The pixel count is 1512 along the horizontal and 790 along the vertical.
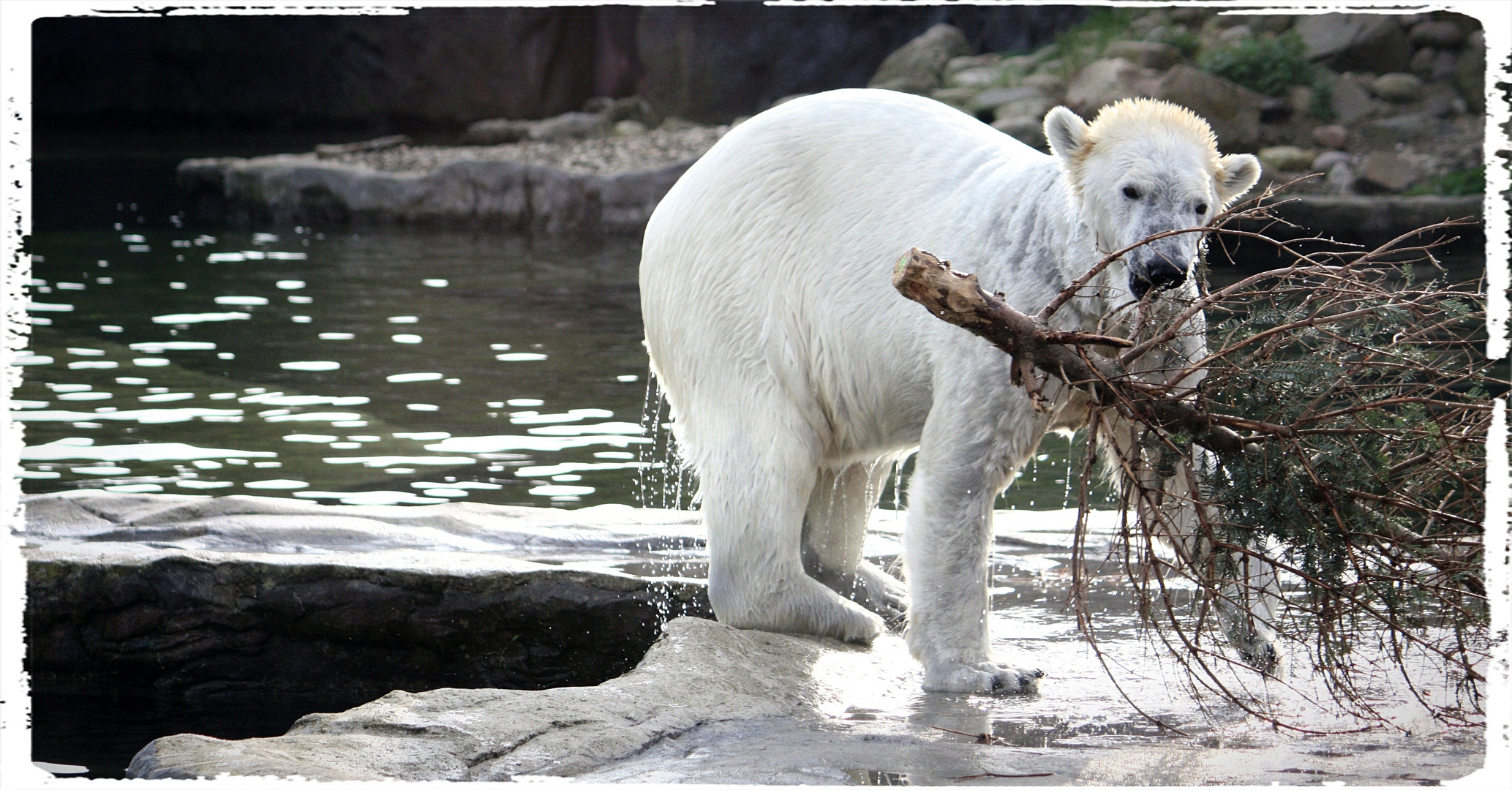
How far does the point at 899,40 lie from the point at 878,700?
2410cm

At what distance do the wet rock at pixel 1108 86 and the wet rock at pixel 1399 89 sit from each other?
98.1 inches

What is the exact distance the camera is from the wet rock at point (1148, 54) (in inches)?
674

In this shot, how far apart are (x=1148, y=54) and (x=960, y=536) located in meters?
14.6

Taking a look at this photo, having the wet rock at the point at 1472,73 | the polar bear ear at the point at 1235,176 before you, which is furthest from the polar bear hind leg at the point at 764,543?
the wet rock at the point at 1472,73

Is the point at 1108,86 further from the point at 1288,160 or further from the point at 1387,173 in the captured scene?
the point at 1387,173

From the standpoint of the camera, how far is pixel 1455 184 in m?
13.5

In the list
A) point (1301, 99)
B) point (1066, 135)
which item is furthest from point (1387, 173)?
point (1066, 135)

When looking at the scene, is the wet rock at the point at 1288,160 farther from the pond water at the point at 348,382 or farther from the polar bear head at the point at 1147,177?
the polar bear head at the point at 1147,177

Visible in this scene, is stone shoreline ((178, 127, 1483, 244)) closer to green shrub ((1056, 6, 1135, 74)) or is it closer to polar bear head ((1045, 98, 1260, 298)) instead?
green shrub ((1056, 6, 1135, 74))

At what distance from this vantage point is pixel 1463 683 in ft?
10.6

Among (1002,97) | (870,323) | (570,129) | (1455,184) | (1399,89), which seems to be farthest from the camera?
(570,129)

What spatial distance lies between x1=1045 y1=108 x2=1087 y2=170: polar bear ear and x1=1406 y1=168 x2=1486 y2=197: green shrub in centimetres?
1114

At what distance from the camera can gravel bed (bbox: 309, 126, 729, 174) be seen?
17141mm

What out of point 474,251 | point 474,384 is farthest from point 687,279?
point 474,251
